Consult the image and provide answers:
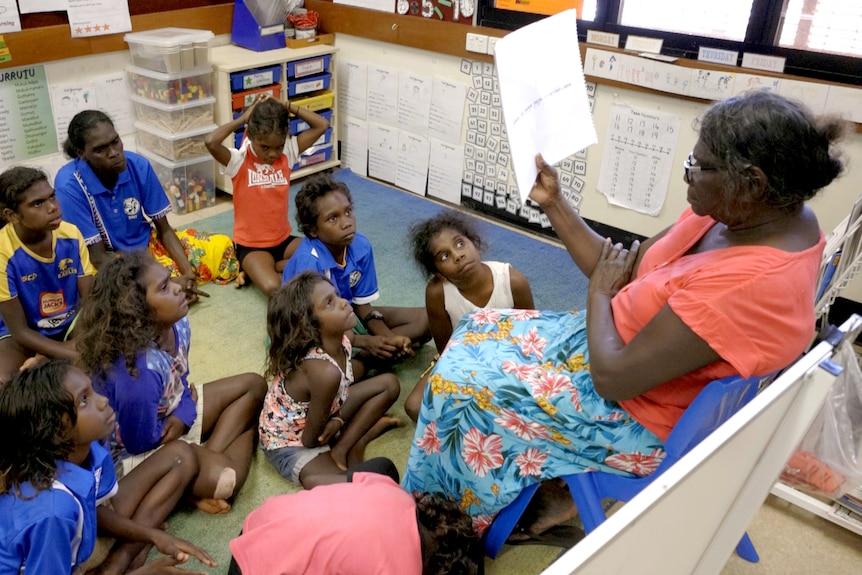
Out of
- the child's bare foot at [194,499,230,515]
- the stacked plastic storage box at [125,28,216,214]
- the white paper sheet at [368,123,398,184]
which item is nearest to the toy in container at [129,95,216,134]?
the stacked plastic storage box at [125,28,216,214]

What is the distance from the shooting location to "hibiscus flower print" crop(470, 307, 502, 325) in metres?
1.61

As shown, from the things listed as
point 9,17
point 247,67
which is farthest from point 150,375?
point 247,67

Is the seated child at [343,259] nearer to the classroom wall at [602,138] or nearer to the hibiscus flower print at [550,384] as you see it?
the hibiscus flower print at [550,384]

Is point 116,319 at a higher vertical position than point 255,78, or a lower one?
lower

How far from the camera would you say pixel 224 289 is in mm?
2658

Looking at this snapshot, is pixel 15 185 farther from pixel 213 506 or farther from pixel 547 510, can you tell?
pixel 547 510

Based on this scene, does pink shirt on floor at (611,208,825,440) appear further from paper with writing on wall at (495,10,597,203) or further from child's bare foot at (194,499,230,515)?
child's bare foot at (194,499,230,515)

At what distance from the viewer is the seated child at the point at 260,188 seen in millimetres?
2568

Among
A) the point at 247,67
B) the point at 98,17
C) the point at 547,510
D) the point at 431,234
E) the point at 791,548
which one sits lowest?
the point at 791,548

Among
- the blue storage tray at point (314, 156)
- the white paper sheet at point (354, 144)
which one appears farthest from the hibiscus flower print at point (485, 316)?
the white paper sheet at point (354, 144)

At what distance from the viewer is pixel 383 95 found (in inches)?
140

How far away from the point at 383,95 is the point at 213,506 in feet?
8.04

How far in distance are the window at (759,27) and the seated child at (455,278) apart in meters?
1.25

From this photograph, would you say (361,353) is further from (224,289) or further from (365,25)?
(365,25)
